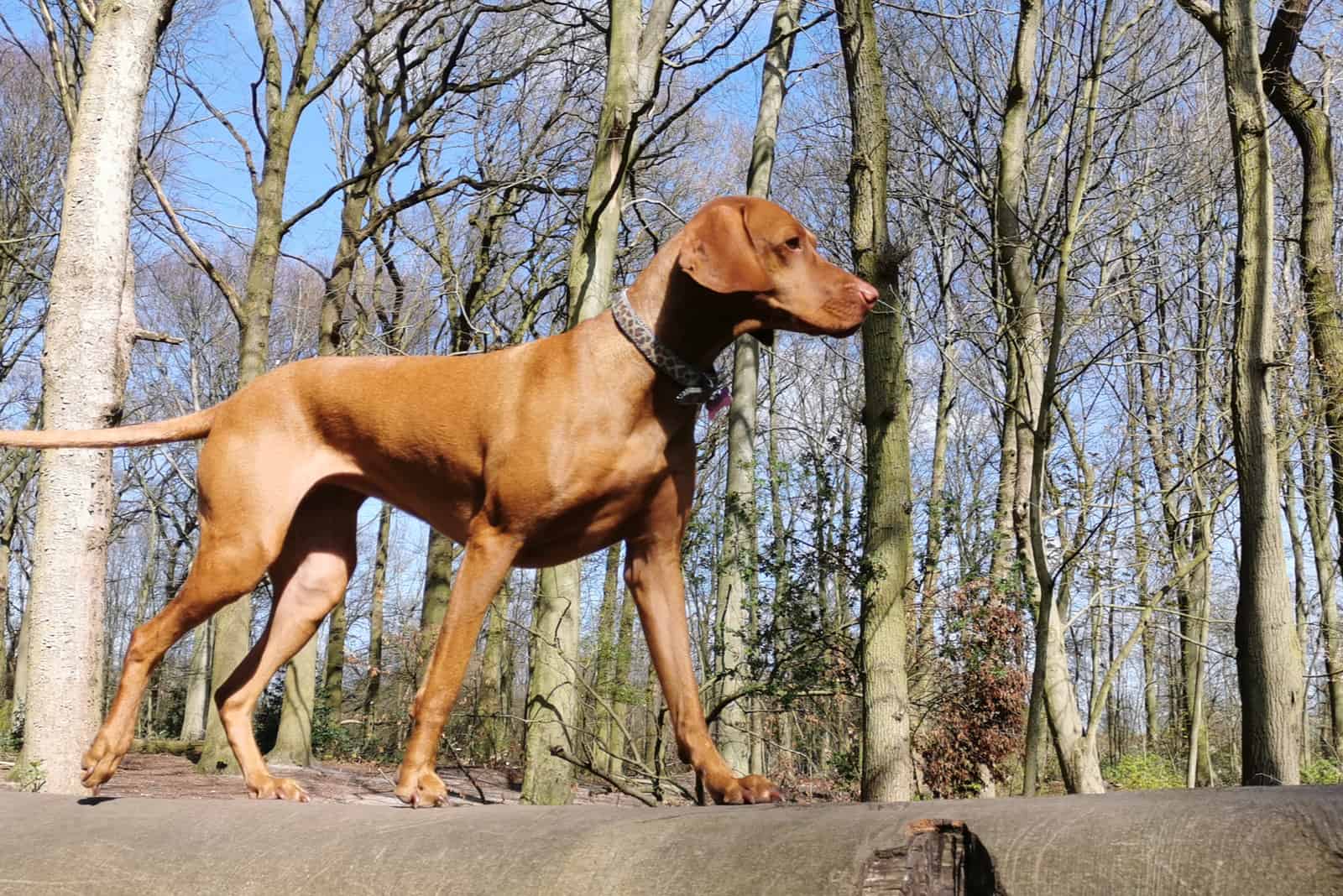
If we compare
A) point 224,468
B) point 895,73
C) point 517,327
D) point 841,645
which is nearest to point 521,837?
point 224,468

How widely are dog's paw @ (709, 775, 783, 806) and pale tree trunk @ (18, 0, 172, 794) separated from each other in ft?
13.1

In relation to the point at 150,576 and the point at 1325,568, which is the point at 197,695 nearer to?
the point at 150,576

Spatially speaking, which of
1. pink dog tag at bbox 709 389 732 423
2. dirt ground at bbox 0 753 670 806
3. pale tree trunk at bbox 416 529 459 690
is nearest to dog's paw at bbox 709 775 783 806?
pink dog tag at bbox 709 389 732 423

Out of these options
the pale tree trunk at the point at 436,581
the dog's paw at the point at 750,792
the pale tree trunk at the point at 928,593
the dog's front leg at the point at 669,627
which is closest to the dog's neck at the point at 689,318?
the dog's front leg at the point at 669,627

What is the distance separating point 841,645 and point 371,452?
620 cm

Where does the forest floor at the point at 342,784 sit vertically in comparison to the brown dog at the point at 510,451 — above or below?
below

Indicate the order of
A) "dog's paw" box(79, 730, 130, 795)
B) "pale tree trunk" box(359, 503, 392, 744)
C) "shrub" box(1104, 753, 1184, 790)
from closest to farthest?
"dog's paw" box(79, 730, 130, 795), "shrub" box(1104, 753, 1184, 790), "pale tree trunk" box(359, 503, 392, 744)

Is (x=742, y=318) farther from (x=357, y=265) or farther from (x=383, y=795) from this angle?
(x=357, y=265)

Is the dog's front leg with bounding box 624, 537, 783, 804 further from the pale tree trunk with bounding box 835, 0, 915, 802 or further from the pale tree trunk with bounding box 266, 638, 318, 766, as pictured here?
the pale tree trunk with bounding box 266, 638, 318, 766

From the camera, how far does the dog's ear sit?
10.0 ft

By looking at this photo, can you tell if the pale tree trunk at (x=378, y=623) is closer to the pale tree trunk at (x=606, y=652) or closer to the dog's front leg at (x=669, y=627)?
the pale tree trunk at (x=606, y=652)

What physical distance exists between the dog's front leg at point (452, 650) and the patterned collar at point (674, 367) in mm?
648

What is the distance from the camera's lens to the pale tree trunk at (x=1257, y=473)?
24.6 ft

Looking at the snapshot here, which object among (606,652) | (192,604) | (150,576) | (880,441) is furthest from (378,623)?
(192,604)
